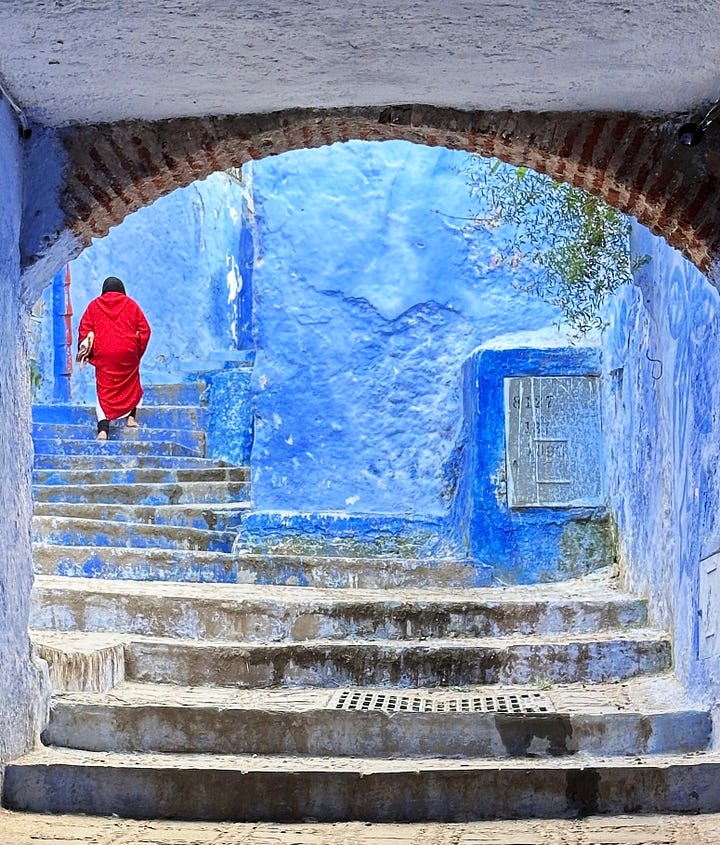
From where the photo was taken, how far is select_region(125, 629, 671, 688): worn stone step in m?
5.88

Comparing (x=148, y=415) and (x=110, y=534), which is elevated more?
(x=148, y=415)

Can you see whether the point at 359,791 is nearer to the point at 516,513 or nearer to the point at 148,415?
the point at 516,513

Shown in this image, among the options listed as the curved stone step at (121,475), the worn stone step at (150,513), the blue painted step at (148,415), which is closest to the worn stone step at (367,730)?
the worn stone step at (150,513)

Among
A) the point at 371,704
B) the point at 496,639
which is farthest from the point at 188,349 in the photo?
the point at 371,704

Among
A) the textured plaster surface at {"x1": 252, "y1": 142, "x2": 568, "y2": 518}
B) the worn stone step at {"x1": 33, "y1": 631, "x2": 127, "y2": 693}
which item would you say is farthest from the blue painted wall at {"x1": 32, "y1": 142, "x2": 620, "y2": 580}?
the worn stone step at {"x1": 33, "y1": 631, "x2": 127, "y2": 693}

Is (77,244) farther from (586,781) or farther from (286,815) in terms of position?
(586,781)

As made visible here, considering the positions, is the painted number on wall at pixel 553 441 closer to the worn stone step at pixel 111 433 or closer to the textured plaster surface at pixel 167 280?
the worn stone step at pixel 111 433

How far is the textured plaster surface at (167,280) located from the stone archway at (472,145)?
7759mm

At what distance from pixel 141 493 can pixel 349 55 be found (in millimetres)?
5196

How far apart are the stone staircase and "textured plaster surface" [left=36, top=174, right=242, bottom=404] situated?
4157 mm

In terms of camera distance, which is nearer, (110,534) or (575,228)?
(575,228)

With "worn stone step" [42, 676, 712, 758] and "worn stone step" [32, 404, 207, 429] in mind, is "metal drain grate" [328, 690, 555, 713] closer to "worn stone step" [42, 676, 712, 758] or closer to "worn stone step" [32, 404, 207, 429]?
"worn stone step" [42, 676, 712, 758]

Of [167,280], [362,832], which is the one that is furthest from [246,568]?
[167,280]

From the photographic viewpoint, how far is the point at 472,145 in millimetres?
4668
